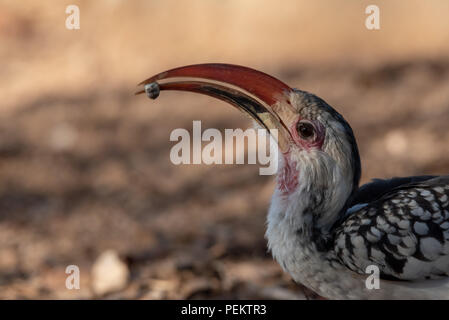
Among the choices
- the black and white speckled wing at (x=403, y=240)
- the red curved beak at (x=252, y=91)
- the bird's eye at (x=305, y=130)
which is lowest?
the black and white speckled wing at (x=403, y=240)

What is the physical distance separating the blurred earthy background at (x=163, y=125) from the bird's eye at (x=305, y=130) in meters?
1.31

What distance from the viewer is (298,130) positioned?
2373 millimetres

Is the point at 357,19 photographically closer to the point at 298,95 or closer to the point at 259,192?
the point at 259,192

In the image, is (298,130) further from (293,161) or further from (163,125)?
(163,125)

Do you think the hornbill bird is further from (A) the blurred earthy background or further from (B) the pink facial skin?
(A) the blurred earthy background

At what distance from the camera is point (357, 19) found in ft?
19.4

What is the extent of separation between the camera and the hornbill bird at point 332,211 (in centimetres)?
226

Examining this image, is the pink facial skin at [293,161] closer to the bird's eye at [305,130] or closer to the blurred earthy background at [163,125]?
the bird's eye at [305,130]

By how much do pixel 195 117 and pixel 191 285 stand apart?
2122mm

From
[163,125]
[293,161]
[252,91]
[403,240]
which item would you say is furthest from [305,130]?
[163,125]

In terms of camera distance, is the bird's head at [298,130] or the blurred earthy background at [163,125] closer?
the bird's head at [298,130]

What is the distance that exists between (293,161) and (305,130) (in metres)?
0.14

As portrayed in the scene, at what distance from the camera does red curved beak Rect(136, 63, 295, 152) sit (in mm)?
2395

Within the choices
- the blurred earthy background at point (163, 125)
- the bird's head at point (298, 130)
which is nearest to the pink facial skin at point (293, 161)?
the bird's head at point (298, 130)
